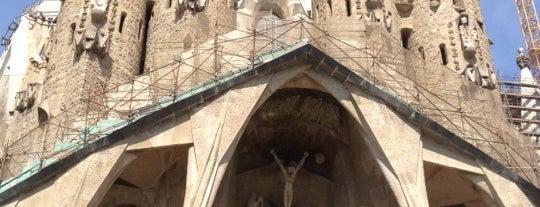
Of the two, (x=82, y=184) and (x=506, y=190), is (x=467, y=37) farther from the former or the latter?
(x=82, y=184)

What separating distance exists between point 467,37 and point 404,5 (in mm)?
2531

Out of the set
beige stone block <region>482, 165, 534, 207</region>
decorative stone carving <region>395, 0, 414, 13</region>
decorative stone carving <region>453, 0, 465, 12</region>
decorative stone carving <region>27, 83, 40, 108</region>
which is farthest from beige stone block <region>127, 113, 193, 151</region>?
decorative stone carving <region>453, 0, 465, 12</region>

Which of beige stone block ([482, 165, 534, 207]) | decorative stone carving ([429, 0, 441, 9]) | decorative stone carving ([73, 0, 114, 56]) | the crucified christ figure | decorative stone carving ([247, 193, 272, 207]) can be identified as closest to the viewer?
beige stone block ([482, 165, 534, 207])

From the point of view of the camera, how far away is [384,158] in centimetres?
1434

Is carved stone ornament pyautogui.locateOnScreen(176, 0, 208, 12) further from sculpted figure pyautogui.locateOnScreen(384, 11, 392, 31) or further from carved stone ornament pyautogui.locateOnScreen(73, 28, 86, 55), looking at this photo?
sculpted figure pyautogui.locateOnScreen(384, 11, 392, 31)

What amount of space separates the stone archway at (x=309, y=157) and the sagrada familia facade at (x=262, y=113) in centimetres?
3

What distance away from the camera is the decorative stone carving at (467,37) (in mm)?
18812

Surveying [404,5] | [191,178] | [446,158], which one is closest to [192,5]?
[191,178]

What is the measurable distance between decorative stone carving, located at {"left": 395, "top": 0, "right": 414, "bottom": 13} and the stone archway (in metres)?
6.21

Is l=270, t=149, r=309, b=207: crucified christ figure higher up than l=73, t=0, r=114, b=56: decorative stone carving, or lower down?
lower down

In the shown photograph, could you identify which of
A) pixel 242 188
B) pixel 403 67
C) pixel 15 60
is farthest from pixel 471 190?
pixel 15 60

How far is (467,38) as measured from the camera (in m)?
19.2

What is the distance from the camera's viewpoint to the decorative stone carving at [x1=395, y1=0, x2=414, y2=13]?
21.1 meters

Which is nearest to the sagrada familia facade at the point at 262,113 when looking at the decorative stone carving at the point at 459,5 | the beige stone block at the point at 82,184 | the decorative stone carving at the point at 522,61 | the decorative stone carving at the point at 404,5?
the beige stone block at the point at 82,184
